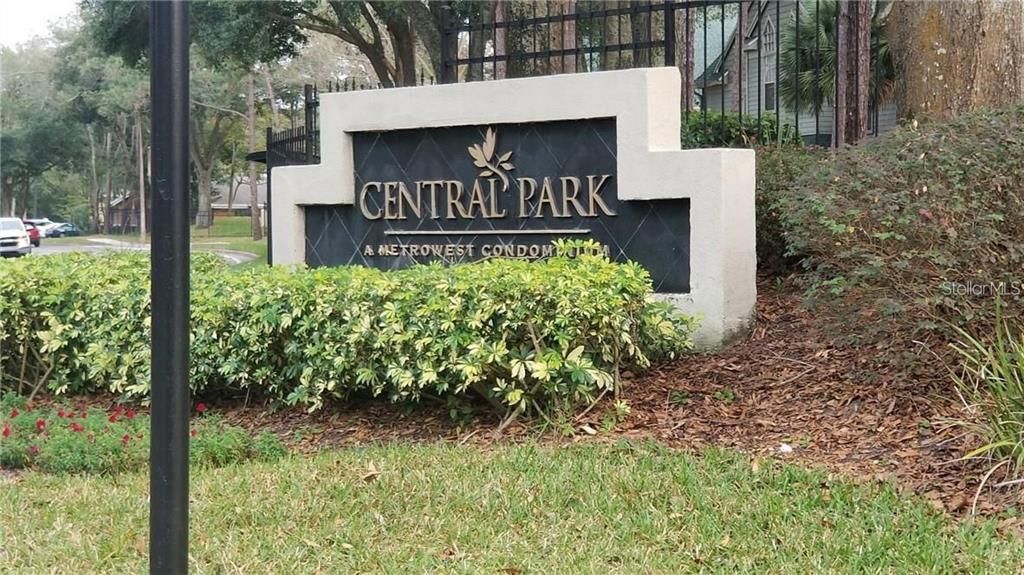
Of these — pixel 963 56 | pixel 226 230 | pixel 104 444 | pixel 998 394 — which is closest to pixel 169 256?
pixel 104 444

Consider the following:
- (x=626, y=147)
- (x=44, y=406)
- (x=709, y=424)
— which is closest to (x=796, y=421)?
(x=709, y=424)

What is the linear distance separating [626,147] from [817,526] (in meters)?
3.65

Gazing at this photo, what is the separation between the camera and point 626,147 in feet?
23.5

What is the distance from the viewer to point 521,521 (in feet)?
14.1

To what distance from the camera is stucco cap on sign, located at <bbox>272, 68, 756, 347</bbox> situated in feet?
22.5

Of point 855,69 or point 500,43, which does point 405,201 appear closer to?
point 855,69

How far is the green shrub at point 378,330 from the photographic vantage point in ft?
19.0

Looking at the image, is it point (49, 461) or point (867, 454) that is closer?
point (867, 454)

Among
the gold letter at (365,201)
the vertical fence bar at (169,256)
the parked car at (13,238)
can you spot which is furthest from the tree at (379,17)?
the parked car at (13,238)

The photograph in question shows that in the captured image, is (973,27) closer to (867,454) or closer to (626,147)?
(626,147)

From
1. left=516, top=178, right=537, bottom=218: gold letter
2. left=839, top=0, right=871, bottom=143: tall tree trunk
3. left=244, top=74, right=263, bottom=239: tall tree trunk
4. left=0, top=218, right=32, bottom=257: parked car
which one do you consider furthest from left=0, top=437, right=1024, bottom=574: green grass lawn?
left=244, top=74, right=263, bottom=239: tall tree trunk

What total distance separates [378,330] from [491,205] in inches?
77.0

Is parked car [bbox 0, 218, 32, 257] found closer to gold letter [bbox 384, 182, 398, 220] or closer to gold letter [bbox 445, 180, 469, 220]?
gold letter [bbox 384, 182, 398, 220]

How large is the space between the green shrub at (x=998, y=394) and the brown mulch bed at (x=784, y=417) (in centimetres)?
11
